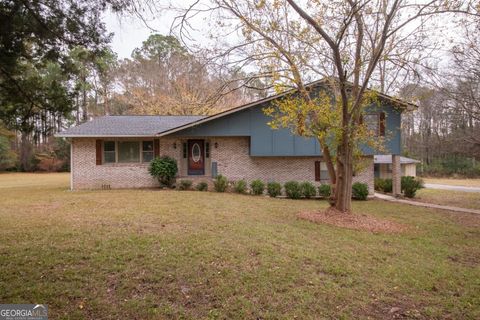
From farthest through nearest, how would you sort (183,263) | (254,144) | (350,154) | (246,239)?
(254,144)
(350,154)
(246,239)
(183,263)

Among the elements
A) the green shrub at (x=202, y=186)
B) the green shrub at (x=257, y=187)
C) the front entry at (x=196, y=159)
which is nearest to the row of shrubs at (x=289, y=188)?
the green shrub at (x=257, y=187)

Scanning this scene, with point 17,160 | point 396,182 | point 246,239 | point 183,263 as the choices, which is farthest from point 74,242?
point 17,160

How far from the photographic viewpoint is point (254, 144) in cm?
1517

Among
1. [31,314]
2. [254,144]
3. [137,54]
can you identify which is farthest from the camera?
[137,54]

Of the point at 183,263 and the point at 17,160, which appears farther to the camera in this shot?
the point at 17,160

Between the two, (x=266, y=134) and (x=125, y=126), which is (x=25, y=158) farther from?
(x=266, y=134)

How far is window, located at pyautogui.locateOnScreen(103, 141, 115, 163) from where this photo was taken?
1593cm

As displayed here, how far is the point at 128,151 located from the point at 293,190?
8.43 m

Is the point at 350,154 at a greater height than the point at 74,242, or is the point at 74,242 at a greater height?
the point at 350,154

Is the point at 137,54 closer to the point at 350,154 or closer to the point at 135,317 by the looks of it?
the point at 350,154

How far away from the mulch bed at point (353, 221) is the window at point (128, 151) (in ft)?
31.7

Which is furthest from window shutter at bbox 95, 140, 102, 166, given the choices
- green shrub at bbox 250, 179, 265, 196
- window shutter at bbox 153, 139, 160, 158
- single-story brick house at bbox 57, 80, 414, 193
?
green shrub at bbox 250, 179, 265, 196

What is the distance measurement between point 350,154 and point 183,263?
6.40 m

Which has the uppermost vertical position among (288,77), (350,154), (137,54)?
(137,54)
